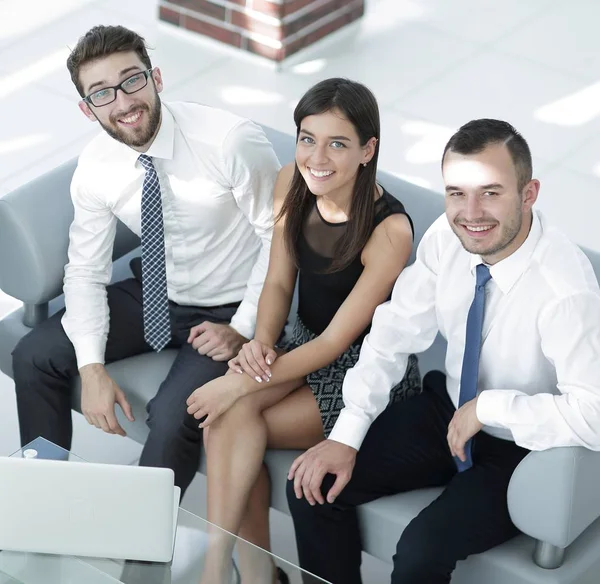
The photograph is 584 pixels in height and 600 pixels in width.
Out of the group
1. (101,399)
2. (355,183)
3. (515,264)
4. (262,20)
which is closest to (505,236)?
(515,264)

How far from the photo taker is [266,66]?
520 cm

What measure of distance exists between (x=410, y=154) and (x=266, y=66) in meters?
0.90

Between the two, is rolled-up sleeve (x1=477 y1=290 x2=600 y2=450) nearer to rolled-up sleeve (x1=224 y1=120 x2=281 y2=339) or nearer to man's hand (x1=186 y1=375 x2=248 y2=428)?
man's hand (x1=186 y1=375 x2=248 y2=428)

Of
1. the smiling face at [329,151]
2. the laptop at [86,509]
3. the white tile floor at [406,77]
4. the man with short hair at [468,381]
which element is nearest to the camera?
the laptop at [86,509]

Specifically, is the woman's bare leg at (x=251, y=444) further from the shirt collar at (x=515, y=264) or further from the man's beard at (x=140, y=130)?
the man's beard at (x=140, y=130)

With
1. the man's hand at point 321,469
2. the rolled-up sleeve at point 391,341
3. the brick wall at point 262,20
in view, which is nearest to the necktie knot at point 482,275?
the rolled-up sleeve at point 391,341

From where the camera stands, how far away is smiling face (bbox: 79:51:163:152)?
2816mm

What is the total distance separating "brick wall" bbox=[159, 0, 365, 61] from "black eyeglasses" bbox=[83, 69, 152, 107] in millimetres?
2339

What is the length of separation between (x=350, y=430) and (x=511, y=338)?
0.40 meters

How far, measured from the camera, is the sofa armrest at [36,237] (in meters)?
2.95

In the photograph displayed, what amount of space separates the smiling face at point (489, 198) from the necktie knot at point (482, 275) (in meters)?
0.05

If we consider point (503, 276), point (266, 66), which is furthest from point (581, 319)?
point (266, 66)

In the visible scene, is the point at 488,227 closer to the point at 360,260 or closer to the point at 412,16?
the point at 360,260

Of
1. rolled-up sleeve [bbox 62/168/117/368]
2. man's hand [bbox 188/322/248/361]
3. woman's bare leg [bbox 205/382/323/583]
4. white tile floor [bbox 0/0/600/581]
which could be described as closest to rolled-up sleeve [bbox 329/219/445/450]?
woman's bare leg [bbox 205/382/323/583]
